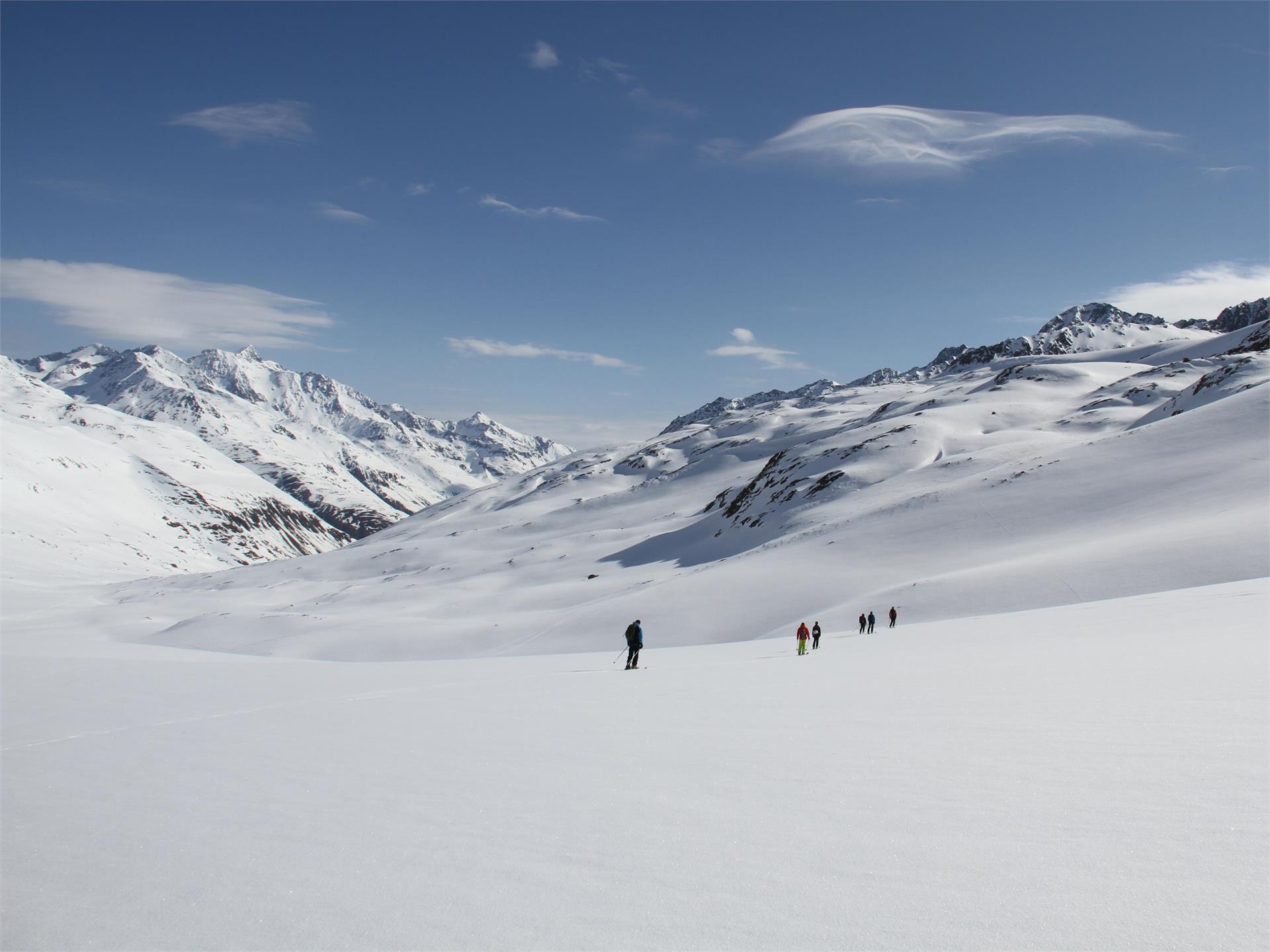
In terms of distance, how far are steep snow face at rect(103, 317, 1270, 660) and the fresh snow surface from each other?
78.1 ft

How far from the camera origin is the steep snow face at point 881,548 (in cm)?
3531

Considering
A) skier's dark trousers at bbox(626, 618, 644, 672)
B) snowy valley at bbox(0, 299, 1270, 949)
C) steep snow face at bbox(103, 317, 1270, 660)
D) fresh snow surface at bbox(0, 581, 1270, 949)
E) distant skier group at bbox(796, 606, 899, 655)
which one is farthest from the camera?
steep snow face at bbox(103, 317, 1270, 660)

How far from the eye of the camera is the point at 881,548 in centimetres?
5112

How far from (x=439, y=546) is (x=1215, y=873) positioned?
132 metres

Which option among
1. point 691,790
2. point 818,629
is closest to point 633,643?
point 818,629

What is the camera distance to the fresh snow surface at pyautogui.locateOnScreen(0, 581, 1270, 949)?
4715 millimetres

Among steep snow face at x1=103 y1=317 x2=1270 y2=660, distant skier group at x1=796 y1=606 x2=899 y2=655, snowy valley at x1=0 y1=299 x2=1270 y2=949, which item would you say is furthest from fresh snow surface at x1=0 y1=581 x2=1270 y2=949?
steep snow face at x1=103 y1=317 x2=1270 y2=660

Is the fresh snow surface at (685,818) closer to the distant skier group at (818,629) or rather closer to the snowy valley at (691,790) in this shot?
the snowy valley at (691,790)

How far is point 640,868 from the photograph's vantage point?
5535 millimetres

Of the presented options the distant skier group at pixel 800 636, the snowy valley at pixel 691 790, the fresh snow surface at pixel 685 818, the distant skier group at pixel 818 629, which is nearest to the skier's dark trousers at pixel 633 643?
the distant skier group at pixel 800 636

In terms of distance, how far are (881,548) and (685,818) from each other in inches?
1884

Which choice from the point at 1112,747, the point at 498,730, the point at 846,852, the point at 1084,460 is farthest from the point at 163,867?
the point at 1084,460

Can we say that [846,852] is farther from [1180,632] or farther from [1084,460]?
[1084,460]

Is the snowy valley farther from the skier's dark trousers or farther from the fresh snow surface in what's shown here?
the skier's dark trousers
